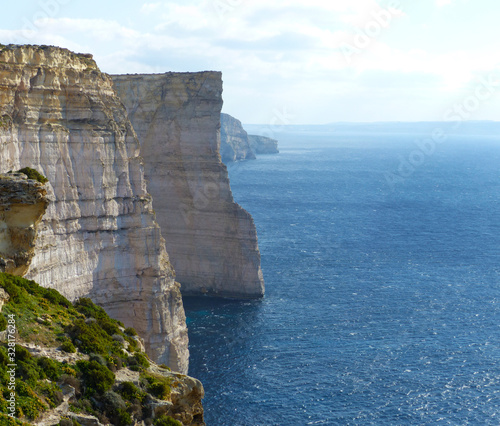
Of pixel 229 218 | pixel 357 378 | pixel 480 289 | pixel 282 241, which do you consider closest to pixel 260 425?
pixel 357 378

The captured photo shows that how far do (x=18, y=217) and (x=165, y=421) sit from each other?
14.4 m

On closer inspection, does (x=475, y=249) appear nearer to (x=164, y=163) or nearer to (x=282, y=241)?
(x=282, y=241)

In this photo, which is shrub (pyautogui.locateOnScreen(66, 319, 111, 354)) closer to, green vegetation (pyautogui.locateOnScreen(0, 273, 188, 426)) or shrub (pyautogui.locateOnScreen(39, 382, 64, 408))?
green vegetation (pyautogui.locateOnScreen(0, 273, 188, 426))

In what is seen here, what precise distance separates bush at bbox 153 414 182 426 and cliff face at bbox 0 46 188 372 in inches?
840

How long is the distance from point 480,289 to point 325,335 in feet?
86.3

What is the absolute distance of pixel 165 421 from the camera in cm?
2834

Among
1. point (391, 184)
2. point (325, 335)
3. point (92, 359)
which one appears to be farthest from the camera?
point (391, 184)

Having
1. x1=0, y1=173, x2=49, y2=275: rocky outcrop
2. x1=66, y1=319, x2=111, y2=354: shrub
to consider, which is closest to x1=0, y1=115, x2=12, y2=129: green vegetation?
x1=0, y1=173, x2=49, y2=275: rocky outcrop

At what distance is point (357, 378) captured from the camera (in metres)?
59.8

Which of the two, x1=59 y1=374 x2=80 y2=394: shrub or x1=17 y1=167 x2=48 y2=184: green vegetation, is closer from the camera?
x1=59 y1=374 x2=80 y2=394: shrub

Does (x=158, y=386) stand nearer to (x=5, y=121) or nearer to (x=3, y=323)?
(x=3, y=323)

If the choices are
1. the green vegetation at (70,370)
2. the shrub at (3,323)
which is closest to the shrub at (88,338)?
the green vegetation at (70,370)

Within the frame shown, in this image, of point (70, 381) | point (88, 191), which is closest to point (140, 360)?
point (70, 381)

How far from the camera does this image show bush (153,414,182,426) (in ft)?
92.5
